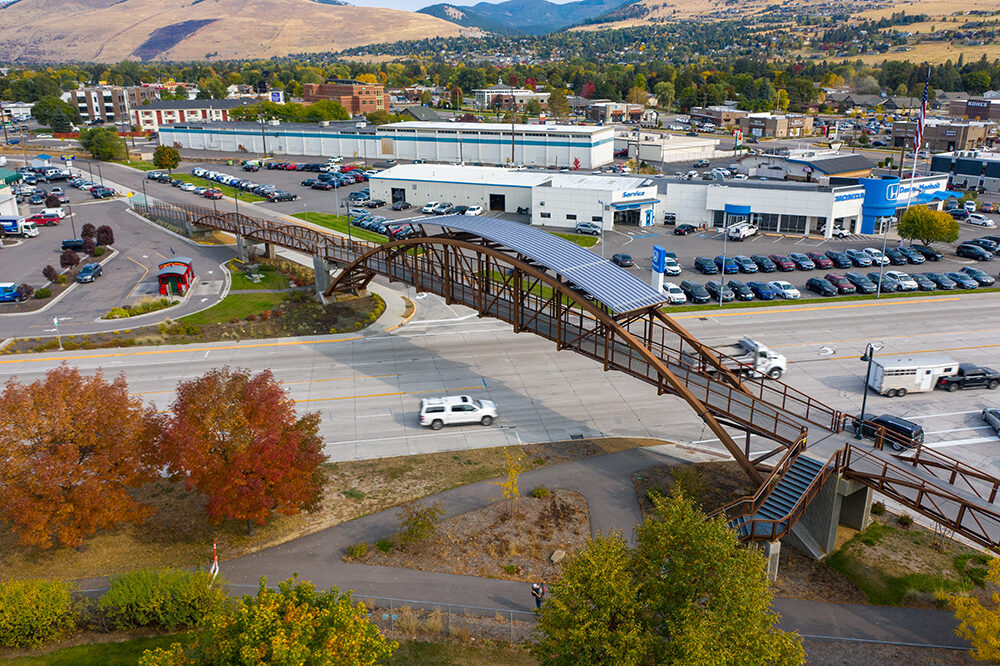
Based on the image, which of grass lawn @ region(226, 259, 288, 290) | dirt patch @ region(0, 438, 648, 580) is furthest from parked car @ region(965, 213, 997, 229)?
grass lawn @ region(226, 259, 288, 290)

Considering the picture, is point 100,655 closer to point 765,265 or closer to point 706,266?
point 706,266

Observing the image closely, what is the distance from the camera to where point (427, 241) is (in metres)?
39.5

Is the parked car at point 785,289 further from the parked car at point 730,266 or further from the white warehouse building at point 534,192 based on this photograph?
the white warehouse building at point 534,192

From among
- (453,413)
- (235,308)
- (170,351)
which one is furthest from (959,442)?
(235,308)

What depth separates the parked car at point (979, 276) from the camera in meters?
55.8

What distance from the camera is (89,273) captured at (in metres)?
56.6

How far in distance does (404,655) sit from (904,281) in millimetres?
49814

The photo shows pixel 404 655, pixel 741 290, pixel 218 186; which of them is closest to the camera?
pixel 404 655

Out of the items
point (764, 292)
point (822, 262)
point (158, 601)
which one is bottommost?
point (158, 601)

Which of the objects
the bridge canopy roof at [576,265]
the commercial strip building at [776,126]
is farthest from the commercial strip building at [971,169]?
the bridge canopy roof at [576,265]

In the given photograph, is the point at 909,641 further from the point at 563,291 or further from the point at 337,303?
the point at 337,303

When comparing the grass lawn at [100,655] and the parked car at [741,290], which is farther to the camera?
the parked car at [741,290]

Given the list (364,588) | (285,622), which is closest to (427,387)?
(364,588)

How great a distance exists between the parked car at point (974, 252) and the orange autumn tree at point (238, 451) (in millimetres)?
63333
